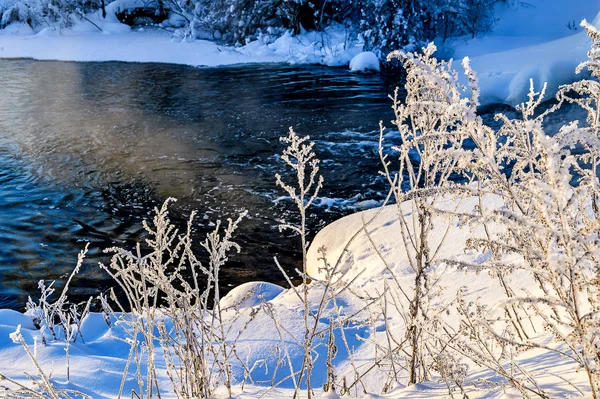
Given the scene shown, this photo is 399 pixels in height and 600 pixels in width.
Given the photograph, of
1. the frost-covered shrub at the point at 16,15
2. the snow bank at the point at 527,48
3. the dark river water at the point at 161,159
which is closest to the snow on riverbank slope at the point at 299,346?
the dark river water at the point at 161,159

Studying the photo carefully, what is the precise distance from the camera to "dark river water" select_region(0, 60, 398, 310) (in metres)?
6.92

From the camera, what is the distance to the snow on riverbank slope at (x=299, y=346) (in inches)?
92.7

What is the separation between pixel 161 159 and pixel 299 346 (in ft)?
22.8

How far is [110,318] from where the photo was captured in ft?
14.3

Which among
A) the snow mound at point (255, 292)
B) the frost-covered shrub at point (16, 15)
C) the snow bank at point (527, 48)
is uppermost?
the frost-covered shrub at point (16, 15)

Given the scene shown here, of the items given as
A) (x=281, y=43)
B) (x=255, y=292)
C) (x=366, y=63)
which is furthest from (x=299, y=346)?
(x=281, y=43)

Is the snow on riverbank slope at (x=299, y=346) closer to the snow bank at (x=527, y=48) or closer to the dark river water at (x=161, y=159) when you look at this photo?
the dark river water at (x=161, y=159)

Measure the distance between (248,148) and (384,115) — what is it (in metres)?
3.33

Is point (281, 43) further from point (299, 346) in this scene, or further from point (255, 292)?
point (299, 346)

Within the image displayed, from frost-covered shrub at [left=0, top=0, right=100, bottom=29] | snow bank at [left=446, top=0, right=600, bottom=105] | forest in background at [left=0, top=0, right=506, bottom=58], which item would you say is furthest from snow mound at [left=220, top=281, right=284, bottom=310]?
frost-covered shrub at [left=0, top=0, right=100, bottom=29]

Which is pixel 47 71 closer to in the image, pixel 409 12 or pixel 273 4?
pixel 273 4

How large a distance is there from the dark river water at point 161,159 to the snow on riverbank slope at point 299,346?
1471 millimetres


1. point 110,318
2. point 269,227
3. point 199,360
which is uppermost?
point 199,360

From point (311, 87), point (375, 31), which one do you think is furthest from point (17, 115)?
point (375, 31)
